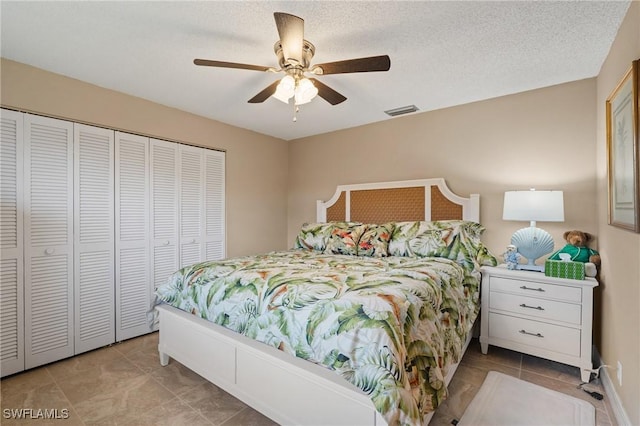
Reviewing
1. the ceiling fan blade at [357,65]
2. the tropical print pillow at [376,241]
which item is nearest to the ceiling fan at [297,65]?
the ceiling fan blade at [357,65]

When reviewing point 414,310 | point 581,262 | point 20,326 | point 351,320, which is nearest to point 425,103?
point 581,262

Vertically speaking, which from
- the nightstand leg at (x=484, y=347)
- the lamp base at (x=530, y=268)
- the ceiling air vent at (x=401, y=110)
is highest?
the ceiling air vent at (x=401, y=110)

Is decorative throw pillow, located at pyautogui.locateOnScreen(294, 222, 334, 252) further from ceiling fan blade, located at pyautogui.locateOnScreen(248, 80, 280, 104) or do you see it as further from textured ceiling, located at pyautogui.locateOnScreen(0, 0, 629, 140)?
ceiling fan blade, located at pyautogui.locateOnScreen(248, 80, 280, 104)

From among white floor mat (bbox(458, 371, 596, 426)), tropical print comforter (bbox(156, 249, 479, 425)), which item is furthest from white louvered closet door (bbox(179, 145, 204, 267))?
white floor mat (bbox(458, 371, 596, 426))

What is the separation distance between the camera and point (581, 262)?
2279mm

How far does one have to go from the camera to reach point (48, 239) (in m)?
2.42

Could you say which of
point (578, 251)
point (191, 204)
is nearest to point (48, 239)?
point (191, 204)

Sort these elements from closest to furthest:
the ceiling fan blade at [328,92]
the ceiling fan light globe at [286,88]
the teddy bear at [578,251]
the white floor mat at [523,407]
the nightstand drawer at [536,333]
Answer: the white floor mat at [523,407] < the ceiling fan light globe at [286,88] < the ceiling fan blade at [328,92] < the nightstand drawer at [536,333] < the teddy bear at [578,251]

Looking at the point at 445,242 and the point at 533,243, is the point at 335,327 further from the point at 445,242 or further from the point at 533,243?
the point at 533,243

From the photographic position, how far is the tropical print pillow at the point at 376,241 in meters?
2.92

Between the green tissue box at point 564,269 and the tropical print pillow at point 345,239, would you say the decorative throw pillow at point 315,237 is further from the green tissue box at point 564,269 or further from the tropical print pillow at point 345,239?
the green tissue box at point 564,269

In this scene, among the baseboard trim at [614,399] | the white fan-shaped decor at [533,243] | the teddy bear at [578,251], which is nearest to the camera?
the baseboard trim at [614,399]

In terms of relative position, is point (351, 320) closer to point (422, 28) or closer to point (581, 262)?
point (422, 28)

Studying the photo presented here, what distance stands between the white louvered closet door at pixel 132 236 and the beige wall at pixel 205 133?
9.2 inches
